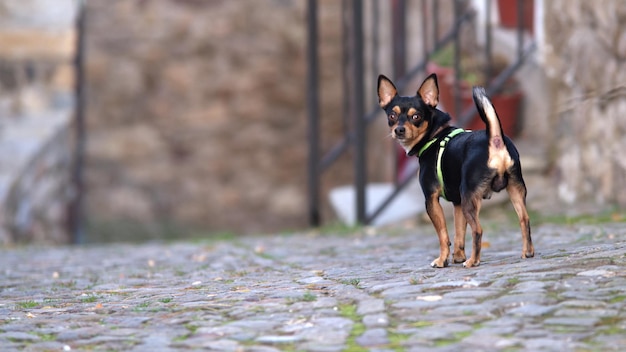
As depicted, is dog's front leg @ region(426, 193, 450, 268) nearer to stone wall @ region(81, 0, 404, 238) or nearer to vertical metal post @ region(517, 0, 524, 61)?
vertical metal post @ region(517, 0, 524, 61)

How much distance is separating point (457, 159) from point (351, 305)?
A: 91cm

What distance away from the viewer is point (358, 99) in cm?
796

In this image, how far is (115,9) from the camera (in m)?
11.2

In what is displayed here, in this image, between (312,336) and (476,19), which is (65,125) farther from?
(312,336)

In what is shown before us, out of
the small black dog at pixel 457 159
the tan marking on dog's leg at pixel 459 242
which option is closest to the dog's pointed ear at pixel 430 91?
the small black dog at pixel 457 159

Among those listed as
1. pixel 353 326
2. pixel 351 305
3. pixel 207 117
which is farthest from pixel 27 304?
pixel 207 117

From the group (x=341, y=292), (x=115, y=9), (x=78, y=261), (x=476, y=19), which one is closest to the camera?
(x=341, y=292)

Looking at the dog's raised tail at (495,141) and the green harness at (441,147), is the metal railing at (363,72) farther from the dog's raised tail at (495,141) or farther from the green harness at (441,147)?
the dog's raised tail at (495,141)

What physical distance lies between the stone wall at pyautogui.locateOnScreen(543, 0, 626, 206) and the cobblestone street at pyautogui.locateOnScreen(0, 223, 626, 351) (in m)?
1.43

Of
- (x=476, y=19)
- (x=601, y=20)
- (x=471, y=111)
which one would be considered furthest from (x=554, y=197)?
(x=476, y=19)

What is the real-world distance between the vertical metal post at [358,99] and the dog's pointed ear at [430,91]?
3.20 meters

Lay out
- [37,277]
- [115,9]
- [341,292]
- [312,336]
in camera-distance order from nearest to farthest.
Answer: [312,336], [341,292], [37,277], [115,9]

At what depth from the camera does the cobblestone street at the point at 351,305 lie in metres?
3.46

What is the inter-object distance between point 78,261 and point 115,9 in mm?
4821
